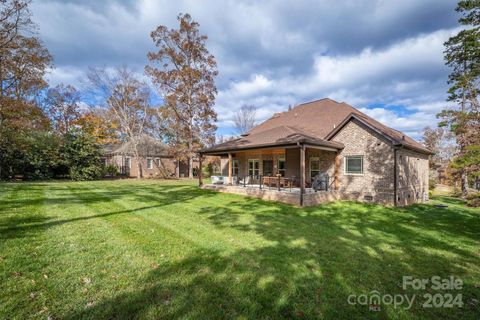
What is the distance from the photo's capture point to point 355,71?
1725 cm

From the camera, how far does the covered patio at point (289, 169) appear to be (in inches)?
425

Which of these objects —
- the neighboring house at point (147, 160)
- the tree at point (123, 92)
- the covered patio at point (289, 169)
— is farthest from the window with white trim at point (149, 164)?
the covered patio at point (289, 169)

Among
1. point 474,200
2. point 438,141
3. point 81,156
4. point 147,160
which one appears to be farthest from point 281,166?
point 438,141

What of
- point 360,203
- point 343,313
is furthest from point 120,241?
point 360,203

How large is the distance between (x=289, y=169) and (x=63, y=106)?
3909 cm

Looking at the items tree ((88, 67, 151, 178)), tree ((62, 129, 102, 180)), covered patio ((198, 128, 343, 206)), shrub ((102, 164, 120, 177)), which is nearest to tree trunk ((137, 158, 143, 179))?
tree ((88, 67, 151, 178))

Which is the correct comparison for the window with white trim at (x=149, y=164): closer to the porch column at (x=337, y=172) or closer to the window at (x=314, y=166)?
the window at (x=314, y=166)

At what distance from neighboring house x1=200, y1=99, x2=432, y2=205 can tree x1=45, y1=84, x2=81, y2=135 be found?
3211 cm

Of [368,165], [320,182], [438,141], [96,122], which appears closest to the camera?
[368,165]

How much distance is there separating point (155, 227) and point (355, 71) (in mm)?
18383

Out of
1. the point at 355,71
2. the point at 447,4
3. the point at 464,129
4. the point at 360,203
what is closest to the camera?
the point at 464,129

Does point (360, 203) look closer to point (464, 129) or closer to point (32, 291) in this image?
point (464, 129)

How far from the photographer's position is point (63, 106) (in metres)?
35.2

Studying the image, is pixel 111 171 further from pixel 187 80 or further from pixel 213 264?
pixel 213 264
